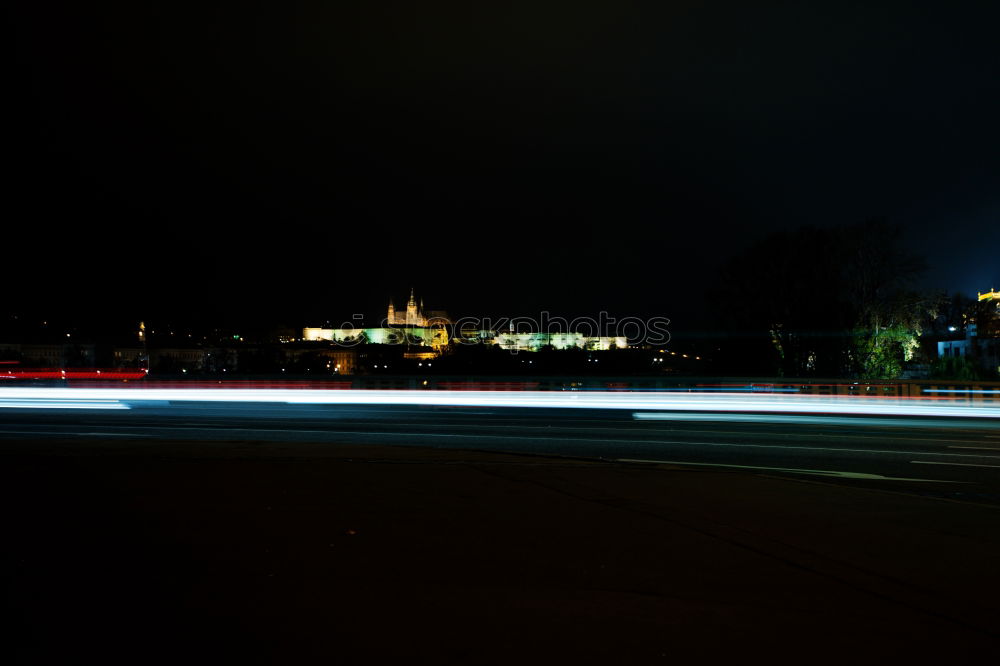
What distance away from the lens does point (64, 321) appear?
4606 cm

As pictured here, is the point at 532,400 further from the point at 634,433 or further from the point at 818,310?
the point at 818,310

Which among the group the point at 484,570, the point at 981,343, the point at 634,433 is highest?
the point at 981,343

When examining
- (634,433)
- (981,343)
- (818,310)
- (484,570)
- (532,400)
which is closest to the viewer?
(484,570)

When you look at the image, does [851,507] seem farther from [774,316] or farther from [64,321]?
[64,321]

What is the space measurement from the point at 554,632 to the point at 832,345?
37.5 meters

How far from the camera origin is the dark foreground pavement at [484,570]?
461 centimetres

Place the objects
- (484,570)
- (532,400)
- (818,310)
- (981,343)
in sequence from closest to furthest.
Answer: (484,570)
(532,400)
(818,310)
(981,343)

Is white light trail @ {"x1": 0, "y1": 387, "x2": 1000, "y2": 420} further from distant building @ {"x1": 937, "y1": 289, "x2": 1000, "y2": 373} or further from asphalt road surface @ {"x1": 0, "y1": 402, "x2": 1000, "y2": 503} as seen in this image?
distant building @ {"x1": 937, "y1": 289, "x2": 1000, "y2": 373}

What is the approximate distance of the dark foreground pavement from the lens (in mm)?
4605

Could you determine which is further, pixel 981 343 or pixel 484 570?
pixel 981 343

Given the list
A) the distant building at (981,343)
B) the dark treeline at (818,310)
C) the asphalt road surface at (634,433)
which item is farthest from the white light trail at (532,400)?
the distant building at (981,343)

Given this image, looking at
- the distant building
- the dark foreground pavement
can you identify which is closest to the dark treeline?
the distant building

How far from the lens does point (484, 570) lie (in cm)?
595

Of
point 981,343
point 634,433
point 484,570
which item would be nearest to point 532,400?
point 634,433
